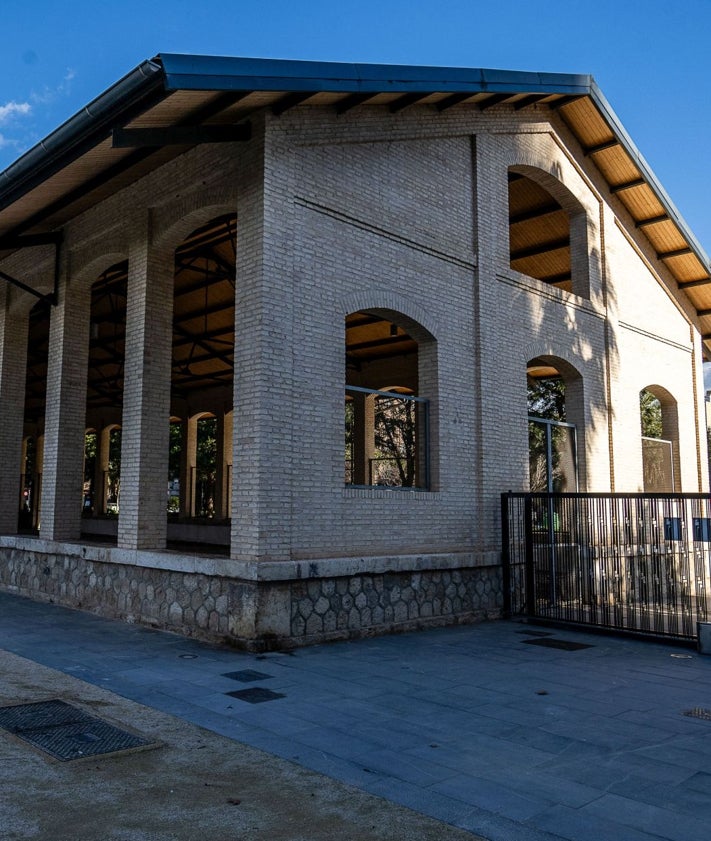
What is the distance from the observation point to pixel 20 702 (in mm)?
6055

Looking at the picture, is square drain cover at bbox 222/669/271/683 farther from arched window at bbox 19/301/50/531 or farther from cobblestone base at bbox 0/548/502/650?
arched window at bbox 19/301/50/531

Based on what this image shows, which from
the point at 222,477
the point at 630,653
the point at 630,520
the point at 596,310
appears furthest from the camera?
the point at 222,477

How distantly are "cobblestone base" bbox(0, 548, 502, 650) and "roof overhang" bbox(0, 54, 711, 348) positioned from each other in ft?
17.4

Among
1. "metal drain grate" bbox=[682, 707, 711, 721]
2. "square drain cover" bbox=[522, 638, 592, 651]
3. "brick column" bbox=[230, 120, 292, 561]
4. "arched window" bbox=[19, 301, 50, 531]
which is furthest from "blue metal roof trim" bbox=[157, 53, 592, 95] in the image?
"arched window" bbox=[19, 301, 50, 531]

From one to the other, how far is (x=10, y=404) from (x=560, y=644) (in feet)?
36.4

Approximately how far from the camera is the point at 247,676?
7.14m

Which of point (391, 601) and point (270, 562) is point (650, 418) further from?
→ point (270, 562)

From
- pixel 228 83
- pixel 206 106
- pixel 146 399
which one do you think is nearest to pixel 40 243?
pixel 146 399

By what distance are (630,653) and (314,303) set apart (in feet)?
18.8

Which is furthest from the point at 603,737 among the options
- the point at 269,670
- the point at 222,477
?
the point at 222,477

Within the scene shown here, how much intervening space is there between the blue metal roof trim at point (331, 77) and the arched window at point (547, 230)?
7.96 ft

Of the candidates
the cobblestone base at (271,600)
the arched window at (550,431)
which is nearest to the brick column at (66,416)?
the cobblestone base at (271,600)

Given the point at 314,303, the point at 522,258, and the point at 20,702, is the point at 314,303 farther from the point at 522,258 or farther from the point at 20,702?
the point at 522,258

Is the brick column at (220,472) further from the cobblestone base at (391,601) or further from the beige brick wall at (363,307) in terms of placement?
the cobblestone base at (391,601)
